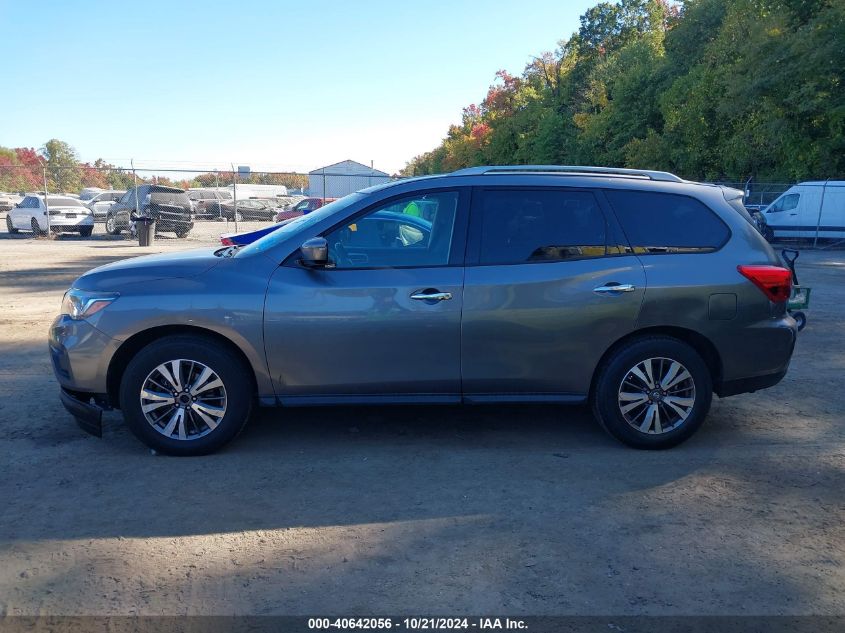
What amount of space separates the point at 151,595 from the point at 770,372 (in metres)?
4.16

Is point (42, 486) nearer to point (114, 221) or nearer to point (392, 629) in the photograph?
point (392, 629)

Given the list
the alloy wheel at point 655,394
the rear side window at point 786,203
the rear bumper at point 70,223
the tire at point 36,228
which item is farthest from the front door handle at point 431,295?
the tire at point 36,228

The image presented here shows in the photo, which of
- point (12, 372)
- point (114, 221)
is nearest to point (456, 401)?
point (12, 372)

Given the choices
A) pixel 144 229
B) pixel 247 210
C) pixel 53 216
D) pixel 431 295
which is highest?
pixel 247 210

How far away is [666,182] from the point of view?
17.6ft

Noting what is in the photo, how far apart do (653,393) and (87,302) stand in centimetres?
381

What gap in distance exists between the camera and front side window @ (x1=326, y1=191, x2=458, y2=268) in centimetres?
500

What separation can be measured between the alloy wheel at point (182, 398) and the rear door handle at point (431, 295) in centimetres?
139

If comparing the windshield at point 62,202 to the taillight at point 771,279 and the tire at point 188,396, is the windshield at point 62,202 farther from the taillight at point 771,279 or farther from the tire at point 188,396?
the taillight at point 771,279

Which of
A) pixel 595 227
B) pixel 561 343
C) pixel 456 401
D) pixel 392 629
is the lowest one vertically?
pixel 392 629

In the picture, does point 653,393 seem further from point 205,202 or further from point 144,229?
point 205,202

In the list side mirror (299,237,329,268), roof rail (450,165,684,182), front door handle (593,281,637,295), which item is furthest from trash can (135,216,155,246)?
front door handle (593,281,637,295)

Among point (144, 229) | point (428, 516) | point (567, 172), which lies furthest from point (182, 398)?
point (144, 229)

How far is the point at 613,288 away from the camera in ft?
16.3
